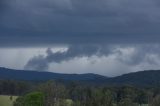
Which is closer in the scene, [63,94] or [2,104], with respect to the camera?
[63,94]

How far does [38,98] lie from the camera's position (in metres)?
123

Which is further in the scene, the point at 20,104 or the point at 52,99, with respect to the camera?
the point at 52,99

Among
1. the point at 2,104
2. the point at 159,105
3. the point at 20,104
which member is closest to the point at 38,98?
the point at 20,104

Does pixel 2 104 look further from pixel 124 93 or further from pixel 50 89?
pixel 124 93

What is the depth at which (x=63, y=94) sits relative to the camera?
146750mm

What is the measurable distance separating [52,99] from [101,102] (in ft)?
41.4

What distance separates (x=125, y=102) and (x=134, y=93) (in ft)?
132

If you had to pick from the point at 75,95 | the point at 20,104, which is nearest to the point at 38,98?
the point at 20,104

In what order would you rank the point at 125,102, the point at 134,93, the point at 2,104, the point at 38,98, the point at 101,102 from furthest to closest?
the point at 134,93, the point at 2,104, the point at 125,102, the point at 101,102, the point at 38,98

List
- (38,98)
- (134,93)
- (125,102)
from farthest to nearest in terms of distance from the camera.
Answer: (134,93), (125,102), (38,98)


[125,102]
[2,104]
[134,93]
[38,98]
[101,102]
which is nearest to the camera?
[38,98]

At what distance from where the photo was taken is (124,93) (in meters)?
197

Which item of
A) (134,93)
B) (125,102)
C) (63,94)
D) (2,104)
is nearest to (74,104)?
(63,94)

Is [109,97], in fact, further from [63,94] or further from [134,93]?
[134,93]
